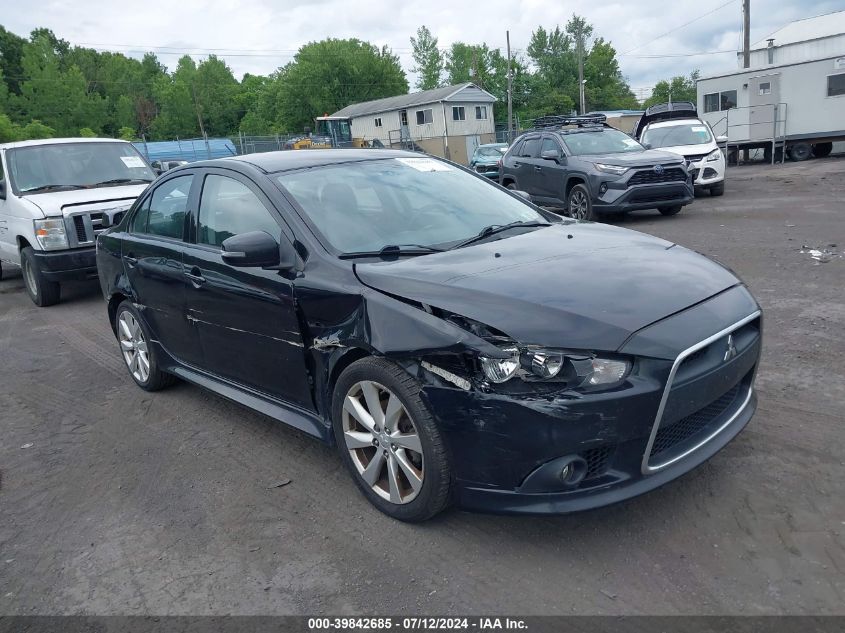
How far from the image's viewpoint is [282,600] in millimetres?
2797

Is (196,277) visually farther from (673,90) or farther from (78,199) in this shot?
(673,90)

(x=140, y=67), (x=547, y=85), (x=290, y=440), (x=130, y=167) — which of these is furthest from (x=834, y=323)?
(x=140, y=67)

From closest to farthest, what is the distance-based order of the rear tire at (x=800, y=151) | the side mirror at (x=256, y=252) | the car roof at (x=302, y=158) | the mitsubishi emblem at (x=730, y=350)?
1. the mitsubishi emblem at (x=730, y=350)
2. the side mirror at (x=256, y=252)
3. the car roof at (x=302, y=158)
4. the rear tire at (x=800, y=151)

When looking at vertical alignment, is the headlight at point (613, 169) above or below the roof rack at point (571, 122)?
below

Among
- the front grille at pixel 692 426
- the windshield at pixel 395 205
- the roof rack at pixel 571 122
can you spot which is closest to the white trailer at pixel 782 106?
the roof rack at pixel 571 122

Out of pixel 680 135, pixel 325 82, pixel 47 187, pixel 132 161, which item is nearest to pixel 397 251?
pixel 47 187

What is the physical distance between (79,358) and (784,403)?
19.3 ft

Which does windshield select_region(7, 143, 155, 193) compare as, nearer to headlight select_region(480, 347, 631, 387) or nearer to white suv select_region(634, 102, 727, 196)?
headlight select_region(480, 347, 631, 387)

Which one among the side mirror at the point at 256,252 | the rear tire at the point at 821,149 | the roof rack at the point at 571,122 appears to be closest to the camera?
the side mirror at the point at 256,252

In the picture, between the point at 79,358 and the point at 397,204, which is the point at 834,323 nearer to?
the point at 397,204

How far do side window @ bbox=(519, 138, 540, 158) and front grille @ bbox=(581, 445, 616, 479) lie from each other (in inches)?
447

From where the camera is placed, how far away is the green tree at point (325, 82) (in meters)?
75.7

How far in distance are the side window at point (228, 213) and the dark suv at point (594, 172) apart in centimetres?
871

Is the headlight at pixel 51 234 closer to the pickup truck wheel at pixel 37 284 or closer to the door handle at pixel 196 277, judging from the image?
the pickup truck wheel at pixel 37 284
